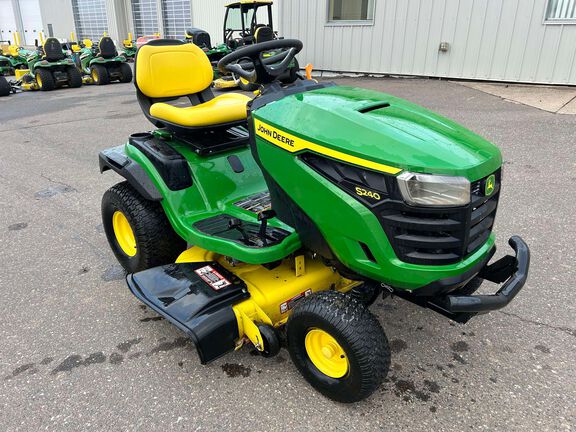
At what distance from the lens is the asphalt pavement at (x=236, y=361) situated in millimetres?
1865

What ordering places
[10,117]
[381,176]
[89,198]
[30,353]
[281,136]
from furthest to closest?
[10,117], [89,198], [30,353], [281,136], [381,176]

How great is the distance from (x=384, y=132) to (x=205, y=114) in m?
1.20

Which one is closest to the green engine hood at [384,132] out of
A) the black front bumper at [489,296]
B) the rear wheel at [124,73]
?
the black front bumper at [489,296]

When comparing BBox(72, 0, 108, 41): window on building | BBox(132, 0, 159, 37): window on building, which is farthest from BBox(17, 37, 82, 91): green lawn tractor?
BBox(72, 0, 108, 41): window on building

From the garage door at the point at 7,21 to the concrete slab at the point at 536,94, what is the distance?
30812 millimetres

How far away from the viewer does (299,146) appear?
175 cm

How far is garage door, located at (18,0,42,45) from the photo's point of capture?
91.6 feet

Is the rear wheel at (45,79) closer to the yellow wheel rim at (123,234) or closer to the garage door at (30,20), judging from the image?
the yellow wheel rim at (123,234)

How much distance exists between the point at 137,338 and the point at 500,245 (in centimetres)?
244

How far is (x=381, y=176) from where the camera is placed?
1566mm

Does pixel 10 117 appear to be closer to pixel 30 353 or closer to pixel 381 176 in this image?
pixel 30 353

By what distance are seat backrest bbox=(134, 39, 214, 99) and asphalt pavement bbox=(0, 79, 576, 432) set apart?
122cm

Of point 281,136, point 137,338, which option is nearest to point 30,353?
point 137,338

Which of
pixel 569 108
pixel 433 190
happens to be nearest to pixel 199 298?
pixel 433 190
